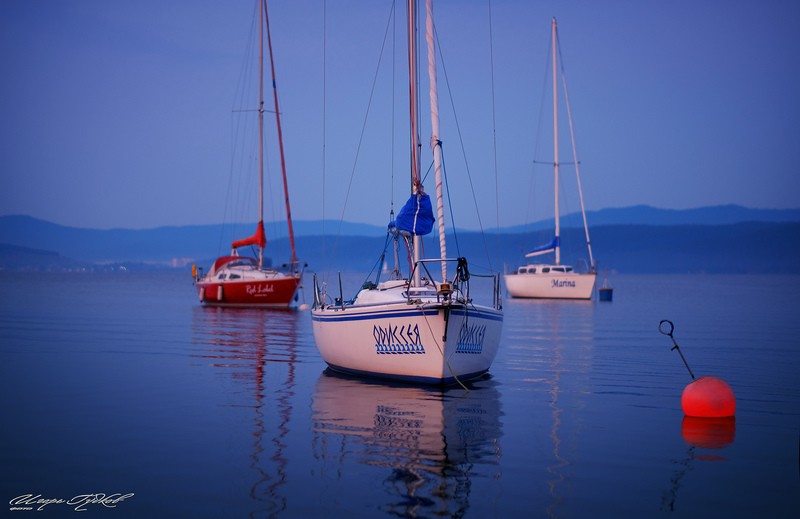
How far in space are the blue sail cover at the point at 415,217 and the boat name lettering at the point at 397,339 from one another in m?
2.28

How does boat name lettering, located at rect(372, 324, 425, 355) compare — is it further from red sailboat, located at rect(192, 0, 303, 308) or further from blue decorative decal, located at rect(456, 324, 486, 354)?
red sailboat, located at rect(192, 0, 303, 308)

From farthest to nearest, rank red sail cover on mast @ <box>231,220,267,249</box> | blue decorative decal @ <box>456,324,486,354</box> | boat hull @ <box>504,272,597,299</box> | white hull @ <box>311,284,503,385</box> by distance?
1. boat hull @ <box>504,272,597,299</box>
2. red sail cover on mast @ <box>231,220,267,249</box>
3. blue decorative decal @ <box>456,324,486,354</box>
4. white hull @ <box>311,284,503,385</box>

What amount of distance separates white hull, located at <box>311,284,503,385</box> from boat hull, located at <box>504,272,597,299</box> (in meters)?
40.8

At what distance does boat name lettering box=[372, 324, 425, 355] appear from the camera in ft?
52.5

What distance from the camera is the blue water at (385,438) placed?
370 inches

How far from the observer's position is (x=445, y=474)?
1036 centimetres

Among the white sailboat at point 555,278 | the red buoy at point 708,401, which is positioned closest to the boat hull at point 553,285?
the white sailboat at point 555,278

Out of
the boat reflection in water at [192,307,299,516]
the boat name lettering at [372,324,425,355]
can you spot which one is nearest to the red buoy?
the boat name lettering at [372,324,425,355]

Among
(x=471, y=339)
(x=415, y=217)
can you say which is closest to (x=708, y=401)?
(x=471, y=339)

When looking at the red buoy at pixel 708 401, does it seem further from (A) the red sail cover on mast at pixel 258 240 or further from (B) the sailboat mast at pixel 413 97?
(A) the red sail cover on mast at pixel 258 240

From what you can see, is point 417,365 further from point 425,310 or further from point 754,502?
point 754,502

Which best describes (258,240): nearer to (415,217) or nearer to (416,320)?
(415,217)

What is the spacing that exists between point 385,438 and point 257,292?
111 ft

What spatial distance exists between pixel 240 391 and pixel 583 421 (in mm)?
6628
